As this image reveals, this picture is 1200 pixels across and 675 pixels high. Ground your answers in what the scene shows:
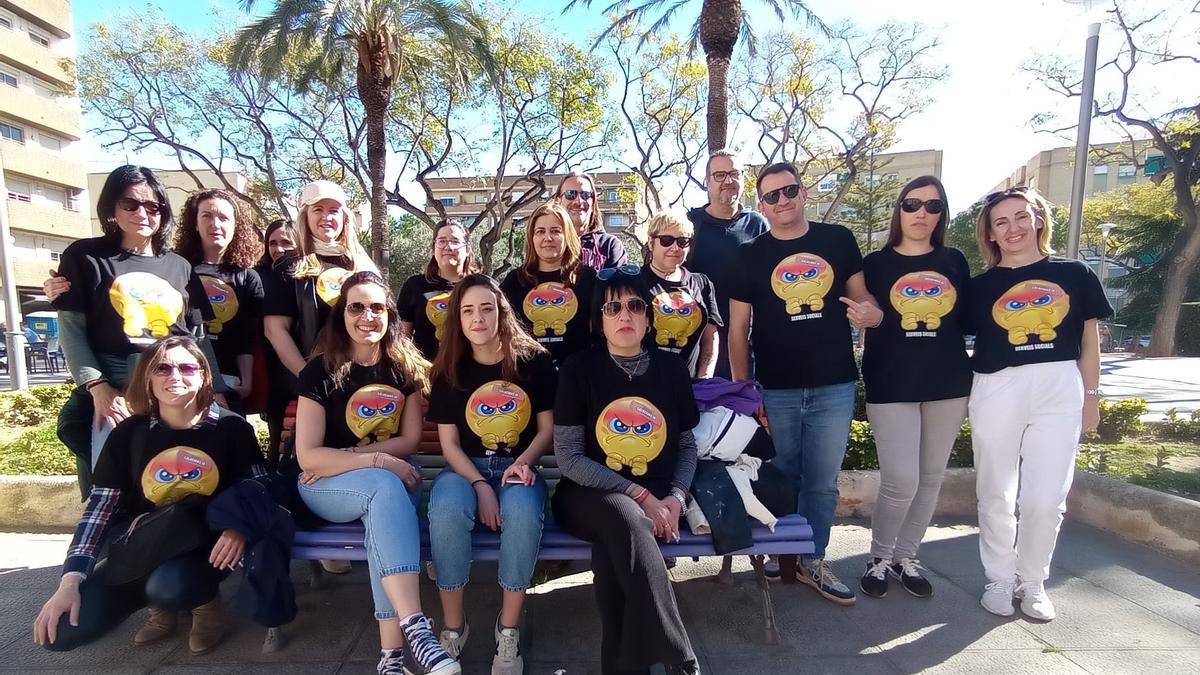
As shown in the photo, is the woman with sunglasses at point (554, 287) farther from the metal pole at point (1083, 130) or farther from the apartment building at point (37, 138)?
the apartment building at point (37, 138)

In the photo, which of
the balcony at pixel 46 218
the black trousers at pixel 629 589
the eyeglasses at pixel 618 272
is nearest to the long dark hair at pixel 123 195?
the eyeglasses at pixel 618 272

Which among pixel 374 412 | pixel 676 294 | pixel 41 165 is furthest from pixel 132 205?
pixel 41 165

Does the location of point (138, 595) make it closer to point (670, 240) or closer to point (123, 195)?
point (123, 195)

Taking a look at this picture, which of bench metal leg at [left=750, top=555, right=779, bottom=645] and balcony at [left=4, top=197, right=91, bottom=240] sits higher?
balcony at [left=4, top=197, right=91, bottom=240]

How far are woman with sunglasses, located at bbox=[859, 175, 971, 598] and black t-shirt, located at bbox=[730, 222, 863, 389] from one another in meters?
0.17

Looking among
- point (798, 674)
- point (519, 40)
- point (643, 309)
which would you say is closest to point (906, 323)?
point (643, 309)

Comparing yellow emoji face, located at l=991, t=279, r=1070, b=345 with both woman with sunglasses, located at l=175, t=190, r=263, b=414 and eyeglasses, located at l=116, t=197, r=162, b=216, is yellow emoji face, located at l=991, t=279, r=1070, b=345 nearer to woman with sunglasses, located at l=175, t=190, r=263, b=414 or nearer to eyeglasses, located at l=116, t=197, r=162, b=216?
woman with sunglasses, located at l=175, t=190, r=263, b=414

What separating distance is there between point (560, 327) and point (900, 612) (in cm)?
239

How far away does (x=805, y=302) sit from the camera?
10.4 ft

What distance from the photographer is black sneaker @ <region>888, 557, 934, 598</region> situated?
325cm

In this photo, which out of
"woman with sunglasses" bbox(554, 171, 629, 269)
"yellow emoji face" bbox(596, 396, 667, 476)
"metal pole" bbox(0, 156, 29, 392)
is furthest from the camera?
"metal pole" bbox(0, 156, 29, 392)

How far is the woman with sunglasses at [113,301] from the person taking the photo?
2941mm

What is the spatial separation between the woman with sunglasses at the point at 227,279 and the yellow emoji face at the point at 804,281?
10.2 feet

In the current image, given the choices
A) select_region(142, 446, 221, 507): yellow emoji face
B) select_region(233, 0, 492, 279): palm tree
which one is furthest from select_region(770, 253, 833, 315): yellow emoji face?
select_region(233, 0, 492, 279): palm tree
